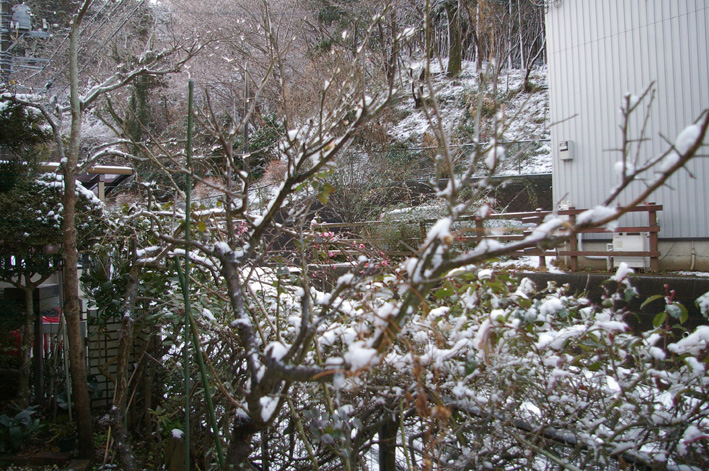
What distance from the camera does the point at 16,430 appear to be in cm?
350

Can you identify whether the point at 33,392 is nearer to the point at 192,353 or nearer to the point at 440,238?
the point at 192,353

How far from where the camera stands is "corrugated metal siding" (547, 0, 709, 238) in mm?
5895

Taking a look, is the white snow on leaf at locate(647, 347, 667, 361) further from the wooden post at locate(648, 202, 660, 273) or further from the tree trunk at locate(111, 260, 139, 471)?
the wooden post at locate(648, 202, 660, 273)

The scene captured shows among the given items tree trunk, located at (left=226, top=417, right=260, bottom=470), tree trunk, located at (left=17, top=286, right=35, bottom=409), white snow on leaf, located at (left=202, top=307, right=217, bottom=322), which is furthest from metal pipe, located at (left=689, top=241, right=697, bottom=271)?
tree trunk, located at (left=17, top=286, right=35, bottom=409)

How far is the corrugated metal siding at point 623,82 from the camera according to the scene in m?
5.89

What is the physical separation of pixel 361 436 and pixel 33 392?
3.85 m

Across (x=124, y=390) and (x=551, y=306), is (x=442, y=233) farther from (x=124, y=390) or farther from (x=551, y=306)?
(x=124, y=390)

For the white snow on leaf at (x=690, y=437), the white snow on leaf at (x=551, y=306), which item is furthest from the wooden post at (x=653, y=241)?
the white snow on leaf at (x=690, y=437)

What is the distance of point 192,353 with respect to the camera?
3.01 metres

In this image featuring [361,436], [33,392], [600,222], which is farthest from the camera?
[33,392]

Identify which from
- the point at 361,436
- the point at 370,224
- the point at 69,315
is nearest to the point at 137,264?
the point at 69,315

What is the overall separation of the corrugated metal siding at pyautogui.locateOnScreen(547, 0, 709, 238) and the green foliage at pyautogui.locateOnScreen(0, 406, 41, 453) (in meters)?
5.95

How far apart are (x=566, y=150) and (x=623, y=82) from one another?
43.7 inches

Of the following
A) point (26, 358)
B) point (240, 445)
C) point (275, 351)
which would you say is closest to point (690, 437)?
point (275, 351)
